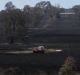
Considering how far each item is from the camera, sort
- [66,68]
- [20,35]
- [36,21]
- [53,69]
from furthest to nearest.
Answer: [36,21] → [20,35] → [53,69] → [66,68]

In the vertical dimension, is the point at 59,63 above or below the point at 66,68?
below

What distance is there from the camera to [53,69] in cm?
1947

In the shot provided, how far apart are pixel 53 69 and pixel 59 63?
249 cm

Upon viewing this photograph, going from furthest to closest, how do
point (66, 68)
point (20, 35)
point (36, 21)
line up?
point (36, 21) → point (20, 35) → point (66, 68)

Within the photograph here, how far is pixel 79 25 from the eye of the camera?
2817 inches

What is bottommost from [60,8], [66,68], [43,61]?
[60,8]

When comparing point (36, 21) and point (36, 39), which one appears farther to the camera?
point (36, 21)

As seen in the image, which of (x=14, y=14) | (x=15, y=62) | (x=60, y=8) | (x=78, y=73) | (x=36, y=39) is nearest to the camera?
(x=78, y=73)

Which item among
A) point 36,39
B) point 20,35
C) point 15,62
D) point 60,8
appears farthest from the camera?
point 60,8

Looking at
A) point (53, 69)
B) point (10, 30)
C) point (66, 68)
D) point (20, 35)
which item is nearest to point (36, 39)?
point (20, 35)

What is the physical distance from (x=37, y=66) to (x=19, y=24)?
144 feet

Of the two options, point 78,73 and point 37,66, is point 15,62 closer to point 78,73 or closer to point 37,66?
point 37,66

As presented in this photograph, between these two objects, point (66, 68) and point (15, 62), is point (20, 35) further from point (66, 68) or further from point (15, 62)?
point (66, 68)

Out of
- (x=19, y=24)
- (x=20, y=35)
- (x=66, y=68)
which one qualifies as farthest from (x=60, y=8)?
(x=66, y=68)
